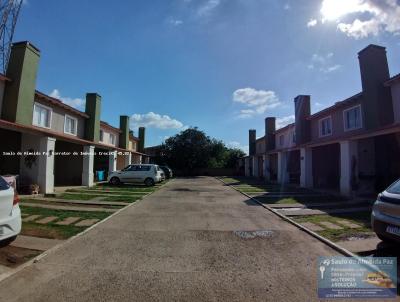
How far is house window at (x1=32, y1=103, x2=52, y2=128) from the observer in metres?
17.4

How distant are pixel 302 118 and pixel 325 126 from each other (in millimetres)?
3180

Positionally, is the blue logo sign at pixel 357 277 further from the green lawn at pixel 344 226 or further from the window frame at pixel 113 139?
the window frame at pixel 113 139

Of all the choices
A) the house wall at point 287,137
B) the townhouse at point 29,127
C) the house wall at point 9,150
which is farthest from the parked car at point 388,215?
the house wall at point 287,137

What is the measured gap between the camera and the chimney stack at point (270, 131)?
34.8 metres

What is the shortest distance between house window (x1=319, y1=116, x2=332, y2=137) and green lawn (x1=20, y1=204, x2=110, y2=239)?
1831cm

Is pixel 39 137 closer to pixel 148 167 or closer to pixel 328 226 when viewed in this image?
pixel 148 167

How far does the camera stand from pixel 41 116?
18047 millimetres

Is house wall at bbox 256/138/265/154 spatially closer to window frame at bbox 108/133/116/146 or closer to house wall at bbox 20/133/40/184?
window frame at bbox 108/133/116/146

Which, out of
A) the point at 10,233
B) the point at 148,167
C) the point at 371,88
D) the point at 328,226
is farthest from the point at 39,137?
the point at 371,88

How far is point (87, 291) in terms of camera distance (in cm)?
402

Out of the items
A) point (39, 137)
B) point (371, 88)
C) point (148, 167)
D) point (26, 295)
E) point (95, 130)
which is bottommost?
point (26, 295)

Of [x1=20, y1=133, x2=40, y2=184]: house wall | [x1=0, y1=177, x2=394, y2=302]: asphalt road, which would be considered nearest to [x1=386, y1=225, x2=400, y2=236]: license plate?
[x1=0, y1=177, x2=394, y2=302]: asphalt road

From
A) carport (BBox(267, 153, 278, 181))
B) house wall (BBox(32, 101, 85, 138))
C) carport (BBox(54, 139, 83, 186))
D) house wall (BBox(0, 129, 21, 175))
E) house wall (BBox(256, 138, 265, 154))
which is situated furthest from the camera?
house wall (BBox(256, 138, 265, 154))

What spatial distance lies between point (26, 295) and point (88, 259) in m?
1.52
